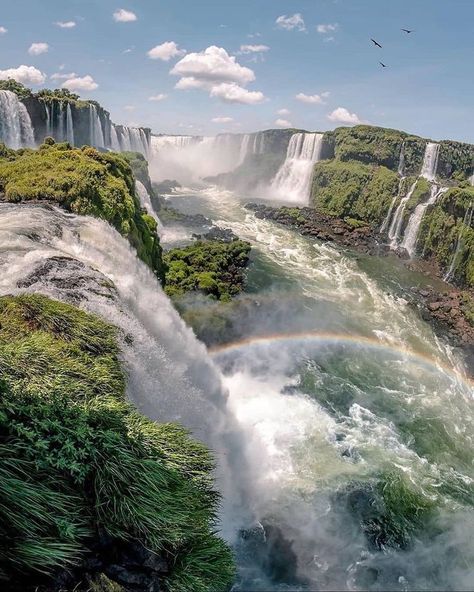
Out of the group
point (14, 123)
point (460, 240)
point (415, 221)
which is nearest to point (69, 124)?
point (14, 123)

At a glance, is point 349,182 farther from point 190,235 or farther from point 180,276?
point 180,276

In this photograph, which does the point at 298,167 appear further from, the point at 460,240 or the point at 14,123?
the point at 14,123

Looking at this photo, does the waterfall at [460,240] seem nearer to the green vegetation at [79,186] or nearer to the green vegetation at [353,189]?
the green vegetation at [353,189]

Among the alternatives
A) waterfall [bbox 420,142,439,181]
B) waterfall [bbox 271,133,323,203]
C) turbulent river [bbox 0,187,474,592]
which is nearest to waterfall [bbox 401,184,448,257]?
waterfall [bbox 420,142,439,181]

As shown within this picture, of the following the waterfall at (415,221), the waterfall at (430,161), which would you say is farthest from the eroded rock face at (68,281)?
the waterfall at (430,161)

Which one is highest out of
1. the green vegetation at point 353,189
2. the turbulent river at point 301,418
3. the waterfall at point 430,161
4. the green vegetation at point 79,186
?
the waterfall at point 430,161

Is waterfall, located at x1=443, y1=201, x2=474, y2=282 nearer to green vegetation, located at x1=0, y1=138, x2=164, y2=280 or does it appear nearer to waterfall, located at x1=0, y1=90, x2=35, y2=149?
green vegetation, located at x1=0, y1=138, x2=164, y2=280
